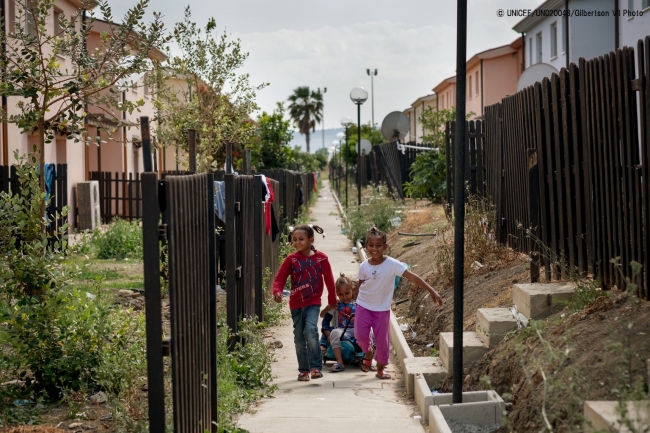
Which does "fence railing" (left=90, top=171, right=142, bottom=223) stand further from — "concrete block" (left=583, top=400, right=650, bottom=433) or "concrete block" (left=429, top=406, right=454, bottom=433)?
"concrete block" (left=583, top=400, right=650, bottom=433)

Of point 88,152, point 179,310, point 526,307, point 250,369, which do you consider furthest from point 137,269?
point 88,152

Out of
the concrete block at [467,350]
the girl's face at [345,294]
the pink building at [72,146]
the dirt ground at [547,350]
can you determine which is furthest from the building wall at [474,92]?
the concrete block at [467,350]

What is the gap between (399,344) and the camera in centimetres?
870

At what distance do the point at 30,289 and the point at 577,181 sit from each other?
4.50 metres

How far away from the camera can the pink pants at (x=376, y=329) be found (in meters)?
7.73

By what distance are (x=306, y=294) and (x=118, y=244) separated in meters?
9.91

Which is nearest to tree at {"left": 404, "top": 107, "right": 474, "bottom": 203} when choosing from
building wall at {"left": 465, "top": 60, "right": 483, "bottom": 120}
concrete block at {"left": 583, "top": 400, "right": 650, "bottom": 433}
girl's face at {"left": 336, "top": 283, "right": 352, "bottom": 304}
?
girl's face at {"left": 336, "top": 283, "right": 352, "bottom": 304}

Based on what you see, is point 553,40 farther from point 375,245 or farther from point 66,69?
point 66,69

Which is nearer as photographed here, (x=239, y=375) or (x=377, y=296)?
(x=239, y=375)

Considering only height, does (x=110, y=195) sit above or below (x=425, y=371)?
above

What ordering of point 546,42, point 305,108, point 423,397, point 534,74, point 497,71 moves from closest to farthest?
point 423,397
point 534,74
point 546,42
point 497,71
point 305,108

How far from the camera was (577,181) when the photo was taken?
7199 millimetres

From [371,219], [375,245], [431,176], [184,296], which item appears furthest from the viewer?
[431,176]

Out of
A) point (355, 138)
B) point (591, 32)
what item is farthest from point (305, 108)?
point (591, 32)
